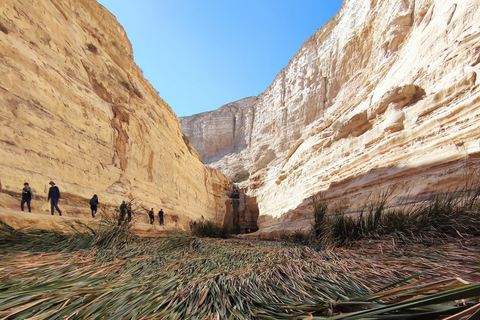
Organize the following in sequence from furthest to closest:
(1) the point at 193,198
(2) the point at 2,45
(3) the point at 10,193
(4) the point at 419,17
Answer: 1. (1) the point at 193,198
2. (4) the point at 419,17
3. (2) the point at 2,45
4. (3) the point at 10,193

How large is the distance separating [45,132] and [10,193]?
177 cm

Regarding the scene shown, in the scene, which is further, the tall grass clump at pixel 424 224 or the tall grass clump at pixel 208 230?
the tall grass clump at pixel 208 230

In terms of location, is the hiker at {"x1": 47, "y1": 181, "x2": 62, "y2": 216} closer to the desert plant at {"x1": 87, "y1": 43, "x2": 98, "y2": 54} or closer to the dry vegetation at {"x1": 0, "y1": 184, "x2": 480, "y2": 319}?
the dry vegetation at {"x1": 0, "y1": 184, "x2": 480, "y2": 319}

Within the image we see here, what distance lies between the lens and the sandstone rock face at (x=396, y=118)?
4.75 metres

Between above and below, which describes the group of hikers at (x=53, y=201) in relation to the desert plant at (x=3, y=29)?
below

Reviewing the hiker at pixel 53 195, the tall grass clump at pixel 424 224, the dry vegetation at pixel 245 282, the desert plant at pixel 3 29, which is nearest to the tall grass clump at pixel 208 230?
the hiker at pixel 53 195

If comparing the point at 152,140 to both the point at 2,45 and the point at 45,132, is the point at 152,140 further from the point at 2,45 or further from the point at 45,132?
the point at 2,45

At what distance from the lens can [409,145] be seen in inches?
228

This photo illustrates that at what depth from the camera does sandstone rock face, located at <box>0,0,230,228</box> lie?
4996 mm

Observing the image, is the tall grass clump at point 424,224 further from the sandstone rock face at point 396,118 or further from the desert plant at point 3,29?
the desert plant at point 3,29

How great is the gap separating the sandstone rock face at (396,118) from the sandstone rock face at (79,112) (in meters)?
6.95

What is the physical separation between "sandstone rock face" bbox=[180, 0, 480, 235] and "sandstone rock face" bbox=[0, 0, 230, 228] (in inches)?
274

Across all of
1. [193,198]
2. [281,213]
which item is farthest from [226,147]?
[281,213]

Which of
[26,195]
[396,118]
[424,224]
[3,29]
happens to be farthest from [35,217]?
[396,118]
